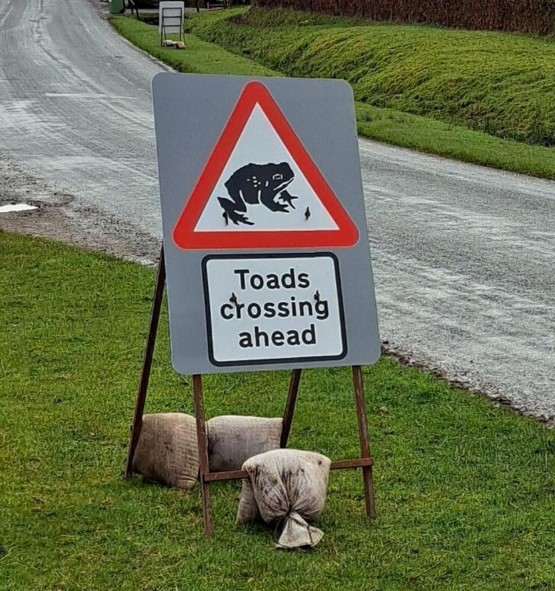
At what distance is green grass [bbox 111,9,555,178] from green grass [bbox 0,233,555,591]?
8.98 metres

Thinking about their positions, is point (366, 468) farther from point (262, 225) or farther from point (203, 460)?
point (262, 225)

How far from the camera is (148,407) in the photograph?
5613 millimetres

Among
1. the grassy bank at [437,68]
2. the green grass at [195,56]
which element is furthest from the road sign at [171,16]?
the grassy bank at [437,68]

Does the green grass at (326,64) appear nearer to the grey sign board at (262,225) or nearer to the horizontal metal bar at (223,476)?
the grey sign board at (262,225)

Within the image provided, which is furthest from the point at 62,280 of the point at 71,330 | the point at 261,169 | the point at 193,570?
the point at 193,570

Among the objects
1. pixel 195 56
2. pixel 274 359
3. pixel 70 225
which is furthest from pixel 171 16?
pixel 274 359

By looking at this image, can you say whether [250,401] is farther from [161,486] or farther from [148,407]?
[161,486]

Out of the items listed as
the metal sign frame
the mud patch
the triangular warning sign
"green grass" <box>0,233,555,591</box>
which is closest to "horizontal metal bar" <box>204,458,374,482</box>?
"green grass" <box>0,233,555,591</box>

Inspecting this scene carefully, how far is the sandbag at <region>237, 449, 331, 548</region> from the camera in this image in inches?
162

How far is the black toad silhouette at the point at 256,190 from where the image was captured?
4.30 metres

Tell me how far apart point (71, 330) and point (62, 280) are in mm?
1394

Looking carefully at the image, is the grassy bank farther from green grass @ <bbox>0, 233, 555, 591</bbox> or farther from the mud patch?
green grass @ <bbox>0, 233, 555, 591</bbox>

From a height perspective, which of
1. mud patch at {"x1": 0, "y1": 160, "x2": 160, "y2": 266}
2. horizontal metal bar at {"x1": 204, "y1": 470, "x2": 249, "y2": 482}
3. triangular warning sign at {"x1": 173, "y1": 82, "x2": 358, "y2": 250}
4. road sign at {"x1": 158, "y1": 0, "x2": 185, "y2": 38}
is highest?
triangular warning sign at {"x1": 173, "y1": 82, "x2": 358, "y2": 250}

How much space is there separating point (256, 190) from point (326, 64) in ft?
71.8
